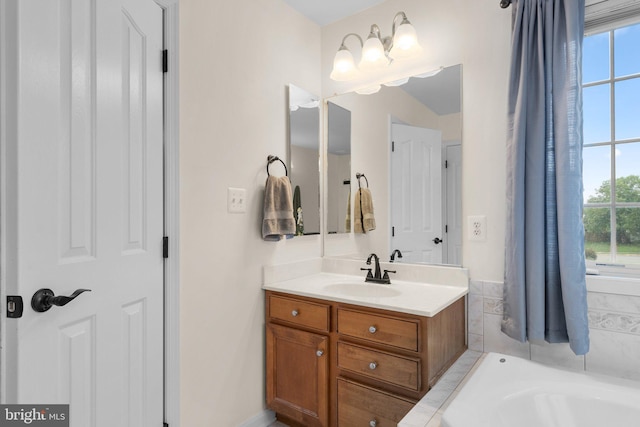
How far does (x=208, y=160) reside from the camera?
1.74 metres

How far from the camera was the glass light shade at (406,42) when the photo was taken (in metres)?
2.01

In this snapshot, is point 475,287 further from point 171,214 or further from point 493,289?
point 171,214

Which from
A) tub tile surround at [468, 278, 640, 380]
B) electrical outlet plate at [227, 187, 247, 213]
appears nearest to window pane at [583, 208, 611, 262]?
tub tile surround at [468, 278, 640, 380]

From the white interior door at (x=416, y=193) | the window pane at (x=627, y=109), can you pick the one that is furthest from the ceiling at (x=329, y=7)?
the window pane at (x=627, y=109)

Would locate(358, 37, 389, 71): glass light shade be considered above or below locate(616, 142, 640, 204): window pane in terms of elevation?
above

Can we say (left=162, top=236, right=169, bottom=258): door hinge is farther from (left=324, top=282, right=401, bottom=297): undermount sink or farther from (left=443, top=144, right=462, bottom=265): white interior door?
(left=443, top=144, right=462, bottom=265): white interior door

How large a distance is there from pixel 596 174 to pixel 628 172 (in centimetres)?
12

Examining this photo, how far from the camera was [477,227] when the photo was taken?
189 cm

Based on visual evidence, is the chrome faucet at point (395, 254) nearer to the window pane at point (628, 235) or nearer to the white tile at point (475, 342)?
the white tile at point (475, 342)

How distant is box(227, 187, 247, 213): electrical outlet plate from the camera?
184cm

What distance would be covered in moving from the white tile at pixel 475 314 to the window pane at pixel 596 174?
28.2 inches

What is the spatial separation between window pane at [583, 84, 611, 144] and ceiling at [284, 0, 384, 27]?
4.42ft

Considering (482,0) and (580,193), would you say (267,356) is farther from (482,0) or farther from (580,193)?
(482,0)

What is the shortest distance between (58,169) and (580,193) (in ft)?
6.79
